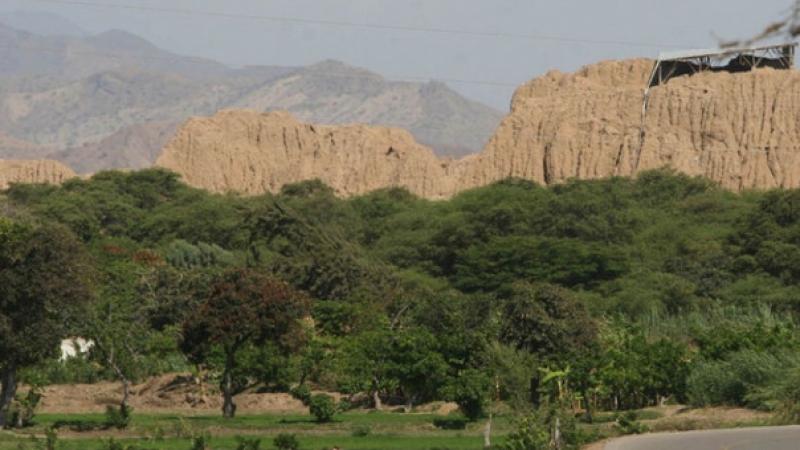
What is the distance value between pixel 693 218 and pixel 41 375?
50442 millimetres

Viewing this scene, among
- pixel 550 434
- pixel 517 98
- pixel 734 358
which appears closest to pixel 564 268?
pixel 734 358

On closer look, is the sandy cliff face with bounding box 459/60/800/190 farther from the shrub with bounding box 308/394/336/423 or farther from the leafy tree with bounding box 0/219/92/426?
the leafy tree with bounding box 0/219/92/426

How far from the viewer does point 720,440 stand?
96.9 ft

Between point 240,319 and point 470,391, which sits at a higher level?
point 240,319

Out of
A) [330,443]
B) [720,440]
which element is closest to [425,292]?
[330,443]

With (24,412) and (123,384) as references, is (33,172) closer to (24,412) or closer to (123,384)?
(123,384)

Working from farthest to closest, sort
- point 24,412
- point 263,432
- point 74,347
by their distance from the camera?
point 74,347, point 24,412, point 263,432

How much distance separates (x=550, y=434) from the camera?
28750 mm

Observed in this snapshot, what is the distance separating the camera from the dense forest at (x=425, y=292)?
3884 cm

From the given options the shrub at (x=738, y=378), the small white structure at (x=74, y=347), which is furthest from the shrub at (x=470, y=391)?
the small white structure at (x=74, y=347)

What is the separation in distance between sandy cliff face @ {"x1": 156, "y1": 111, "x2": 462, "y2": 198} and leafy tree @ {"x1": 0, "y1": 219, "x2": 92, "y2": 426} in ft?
304

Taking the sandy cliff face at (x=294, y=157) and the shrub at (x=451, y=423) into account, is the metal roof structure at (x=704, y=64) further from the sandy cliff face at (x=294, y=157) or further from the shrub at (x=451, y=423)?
the shrub at (x=451, y=423)

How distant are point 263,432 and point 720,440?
11.3 m

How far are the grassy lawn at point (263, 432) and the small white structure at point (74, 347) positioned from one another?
1258 cm
